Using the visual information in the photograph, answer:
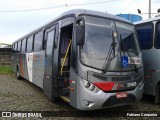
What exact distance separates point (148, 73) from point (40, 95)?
4.79 metres

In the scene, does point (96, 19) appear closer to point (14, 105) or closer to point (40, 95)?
point (14, 105)

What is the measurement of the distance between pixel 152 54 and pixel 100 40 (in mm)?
2836

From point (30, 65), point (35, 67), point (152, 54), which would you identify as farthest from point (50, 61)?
point (30, 65)

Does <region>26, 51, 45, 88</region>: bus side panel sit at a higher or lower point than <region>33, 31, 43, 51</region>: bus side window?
lower

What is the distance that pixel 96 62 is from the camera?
7.14 m

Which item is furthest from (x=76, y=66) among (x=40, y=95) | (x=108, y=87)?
(x=40, y=95)

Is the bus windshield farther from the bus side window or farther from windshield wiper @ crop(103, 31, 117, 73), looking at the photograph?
the bus side window

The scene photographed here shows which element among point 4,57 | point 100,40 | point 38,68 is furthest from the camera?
point 4,57

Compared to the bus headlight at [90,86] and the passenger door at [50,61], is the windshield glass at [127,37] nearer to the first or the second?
→ the bus headlight at [90,86]

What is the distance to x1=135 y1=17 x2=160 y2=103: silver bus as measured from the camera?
9117mm

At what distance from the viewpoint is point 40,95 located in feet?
37.7

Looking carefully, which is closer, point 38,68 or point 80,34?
point 80,34

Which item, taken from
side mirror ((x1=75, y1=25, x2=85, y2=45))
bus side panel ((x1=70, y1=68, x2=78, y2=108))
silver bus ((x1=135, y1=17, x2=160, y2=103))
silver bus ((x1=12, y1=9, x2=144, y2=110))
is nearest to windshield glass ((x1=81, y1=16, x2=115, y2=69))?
silver bus ((x1=12, y1=9, x2=144, y2=110))

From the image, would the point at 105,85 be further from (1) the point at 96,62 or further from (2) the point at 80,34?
(2) the point at 80,34
